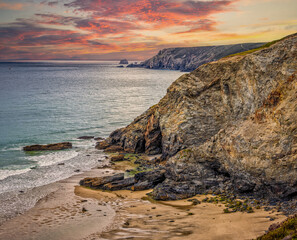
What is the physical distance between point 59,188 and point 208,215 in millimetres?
18444

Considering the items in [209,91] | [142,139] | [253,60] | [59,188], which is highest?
[253,60]

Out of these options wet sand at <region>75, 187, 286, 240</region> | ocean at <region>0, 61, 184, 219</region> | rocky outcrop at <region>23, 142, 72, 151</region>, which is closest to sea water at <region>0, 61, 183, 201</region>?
ocean at <region>0, 61, 184, 219</region>

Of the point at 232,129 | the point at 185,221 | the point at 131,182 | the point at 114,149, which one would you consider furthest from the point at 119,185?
the point at 114,149

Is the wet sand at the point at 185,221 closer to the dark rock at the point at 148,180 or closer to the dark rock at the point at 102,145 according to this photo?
the dark rock at the point at 148,180

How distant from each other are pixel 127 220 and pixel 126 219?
Result: 302 mm

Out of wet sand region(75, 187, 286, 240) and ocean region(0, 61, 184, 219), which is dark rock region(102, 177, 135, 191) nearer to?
wet sand region(75, 187, 286, 240)

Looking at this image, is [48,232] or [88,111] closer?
[48,232]

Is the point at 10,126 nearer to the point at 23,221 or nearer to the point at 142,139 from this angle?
the point at 142,139

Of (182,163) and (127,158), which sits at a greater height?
(182,163)

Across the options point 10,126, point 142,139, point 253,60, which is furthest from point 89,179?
point 10,126

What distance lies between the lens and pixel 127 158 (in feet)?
140

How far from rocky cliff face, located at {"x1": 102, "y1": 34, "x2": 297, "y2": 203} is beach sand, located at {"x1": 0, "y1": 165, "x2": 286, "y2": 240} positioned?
11.1 feet

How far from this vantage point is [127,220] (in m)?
21.6

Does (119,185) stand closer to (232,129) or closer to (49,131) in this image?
(232,129)
